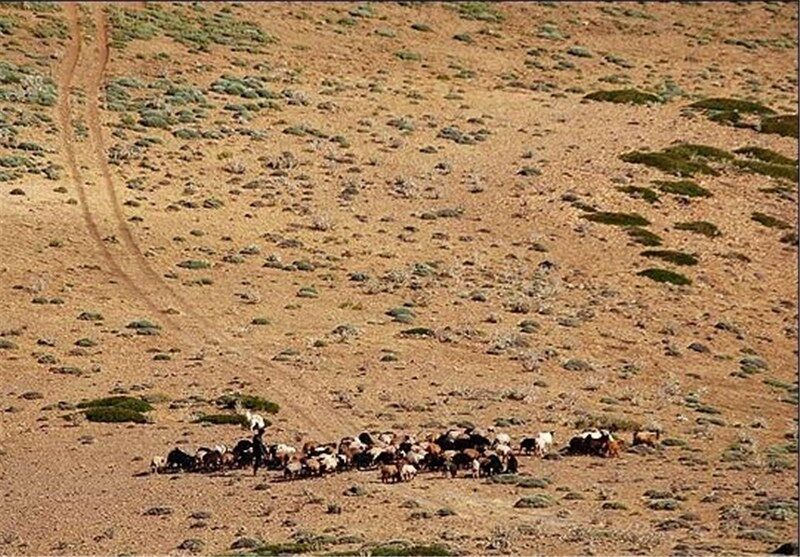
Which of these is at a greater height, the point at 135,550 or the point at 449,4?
the point at 449,4

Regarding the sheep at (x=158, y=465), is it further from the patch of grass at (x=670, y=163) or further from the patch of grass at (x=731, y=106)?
the patch of grass at (x=731, y=106)

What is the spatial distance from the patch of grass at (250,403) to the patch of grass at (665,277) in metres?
26.4

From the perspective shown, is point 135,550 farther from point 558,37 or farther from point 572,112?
point 558,37

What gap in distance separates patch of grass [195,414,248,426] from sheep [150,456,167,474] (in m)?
4.85

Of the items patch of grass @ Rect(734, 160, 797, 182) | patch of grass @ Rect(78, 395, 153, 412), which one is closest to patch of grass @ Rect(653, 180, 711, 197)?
patch of grass @ Rect(734, 160, 797, 182)

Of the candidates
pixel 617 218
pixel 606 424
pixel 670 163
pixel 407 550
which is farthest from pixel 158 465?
pixel 670 163

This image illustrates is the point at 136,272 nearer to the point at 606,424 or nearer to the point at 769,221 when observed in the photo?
the point at 606,424

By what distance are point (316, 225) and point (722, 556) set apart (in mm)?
40914

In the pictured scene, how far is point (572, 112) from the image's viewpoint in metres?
98.1

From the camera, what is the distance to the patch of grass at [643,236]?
75750mm

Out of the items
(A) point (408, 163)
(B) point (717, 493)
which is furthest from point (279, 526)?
(A) point (408, 163)

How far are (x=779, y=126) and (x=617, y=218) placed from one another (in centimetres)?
2564

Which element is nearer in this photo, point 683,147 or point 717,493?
point 717,493

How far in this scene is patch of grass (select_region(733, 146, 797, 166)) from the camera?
92.2 meters
